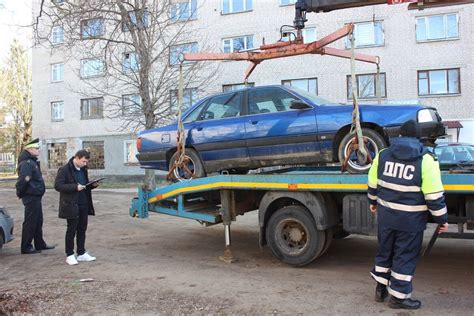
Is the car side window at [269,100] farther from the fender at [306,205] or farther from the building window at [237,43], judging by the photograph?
the building window at [237,43]

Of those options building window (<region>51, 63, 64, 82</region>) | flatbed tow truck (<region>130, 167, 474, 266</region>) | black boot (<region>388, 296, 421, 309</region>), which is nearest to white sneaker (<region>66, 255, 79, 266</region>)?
flatbed tow truck (<region>130, 167, 474, 266</region>)

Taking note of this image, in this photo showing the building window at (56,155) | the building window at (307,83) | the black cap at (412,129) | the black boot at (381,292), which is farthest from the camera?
the building window at (56,155)

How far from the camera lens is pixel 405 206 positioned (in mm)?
4246

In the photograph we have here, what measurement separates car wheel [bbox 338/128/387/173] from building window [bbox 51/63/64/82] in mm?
26718

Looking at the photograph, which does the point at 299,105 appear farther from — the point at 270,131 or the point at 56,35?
the point at 56,35

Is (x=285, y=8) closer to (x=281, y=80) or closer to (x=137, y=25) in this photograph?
(x=281, y=80)

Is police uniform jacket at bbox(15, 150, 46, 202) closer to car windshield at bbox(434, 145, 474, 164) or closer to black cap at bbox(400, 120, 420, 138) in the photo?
black cap at bbox(400, 120, 420, 138)

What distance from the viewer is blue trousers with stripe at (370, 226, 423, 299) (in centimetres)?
425

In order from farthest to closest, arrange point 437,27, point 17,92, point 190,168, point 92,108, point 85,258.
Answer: point 17,92
point 92,108
point 437,27
point 190,168
point 85,258

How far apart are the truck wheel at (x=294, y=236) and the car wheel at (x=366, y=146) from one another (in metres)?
0.84

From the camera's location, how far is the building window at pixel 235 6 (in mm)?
23266

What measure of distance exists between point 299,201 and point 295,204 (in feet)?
0.68

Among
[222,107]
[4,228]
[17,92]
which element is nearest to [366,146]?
[222,107]

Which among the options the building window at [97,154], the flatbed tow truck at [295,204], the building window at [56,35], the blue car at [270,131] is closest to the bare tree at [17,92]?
the building window at [97,154]
